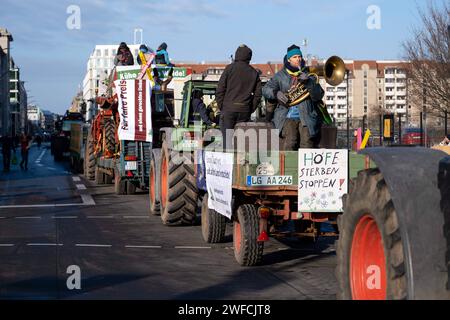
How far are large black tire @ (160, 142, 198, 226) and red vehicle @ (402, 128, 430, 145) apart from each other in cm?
1321

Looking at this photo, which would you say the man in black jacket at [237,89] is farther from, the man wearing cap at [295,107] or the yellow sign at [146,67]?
the yellow sign at [146,67]

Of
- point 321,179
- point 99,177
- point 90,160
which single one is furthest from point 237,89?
point 90,160

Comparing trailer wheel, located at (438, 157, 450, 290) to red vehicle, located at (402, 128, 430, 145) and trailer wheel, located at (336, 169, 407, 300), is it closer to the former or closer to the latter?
trailer wheel, located at (336, 169, 407, 300)

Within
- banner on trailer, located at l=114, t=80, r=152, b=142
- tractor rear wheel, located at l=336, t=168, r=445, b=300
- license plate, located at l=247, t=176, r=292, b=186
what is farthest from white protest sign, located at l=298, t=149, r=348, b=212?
banner on trailer, located at l=114, t=80, r=152, b=142

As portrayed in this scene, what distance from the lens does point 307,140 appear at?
31.6ft

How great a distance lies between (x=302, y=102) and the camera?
9.61 m

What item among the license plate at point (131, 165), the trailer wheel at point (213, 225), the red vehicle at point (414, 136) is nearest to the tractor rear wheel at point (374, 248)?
the trailer wheel at point (213, 225)

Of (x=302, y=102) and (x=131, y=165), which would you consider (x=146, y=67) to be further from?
(x=302, y=102)

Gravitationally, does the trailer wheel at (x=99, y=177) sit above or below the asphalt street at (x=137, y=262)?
above

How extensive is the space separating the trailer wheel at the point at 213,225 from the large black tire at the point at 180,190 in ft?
4.82

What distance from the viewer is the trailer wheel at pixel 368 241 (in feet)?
14.8
